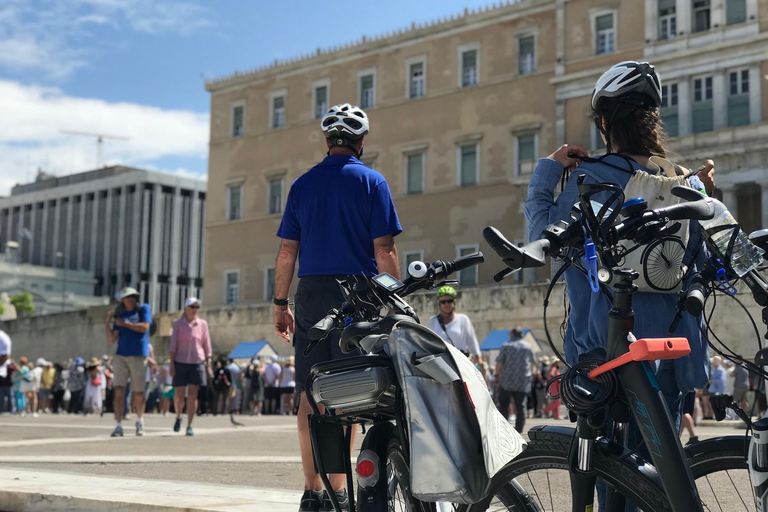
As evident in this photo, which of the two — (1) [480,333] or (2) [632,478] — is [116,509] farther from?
(1) [480,333]

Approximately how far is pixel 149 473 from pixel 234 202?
157 ft

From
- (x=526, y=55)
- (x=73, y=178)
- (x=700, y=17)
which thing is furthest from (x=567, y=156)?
(x=73, y=178)

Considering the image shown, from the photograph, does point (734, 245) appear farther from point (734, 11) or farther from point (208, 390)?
point (734, 11)

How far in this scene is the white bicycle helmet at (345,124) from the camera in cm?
507

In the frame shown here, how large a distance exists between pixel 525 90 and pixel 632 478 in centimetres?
4220

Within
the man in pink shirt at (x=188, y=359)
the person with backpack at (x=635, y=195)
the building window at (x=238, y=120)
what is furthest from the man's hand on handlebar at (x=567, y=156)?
the building window at (x=238, y=120)

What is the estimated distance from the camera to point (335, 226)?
502cm

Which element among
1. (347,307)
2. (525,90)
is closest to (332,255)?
(347,307)

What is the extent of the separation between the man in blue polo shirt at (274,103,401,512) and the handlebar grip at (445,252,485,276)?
141 cm

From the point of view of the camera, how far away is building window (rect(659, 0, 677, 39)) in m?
40.0

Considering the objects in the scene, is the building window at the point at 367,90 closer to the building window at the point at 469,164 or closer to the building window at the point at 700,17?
the building window at the point at 469,164

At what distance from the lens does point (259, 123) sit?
5375cm

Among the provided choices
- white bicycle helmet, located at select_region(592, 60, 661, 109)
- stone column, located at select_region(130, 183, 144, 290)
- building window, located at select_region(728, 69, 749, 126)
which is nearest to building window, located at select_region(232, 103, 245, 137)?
building window, located at select_region(728, 69, 749, 126)

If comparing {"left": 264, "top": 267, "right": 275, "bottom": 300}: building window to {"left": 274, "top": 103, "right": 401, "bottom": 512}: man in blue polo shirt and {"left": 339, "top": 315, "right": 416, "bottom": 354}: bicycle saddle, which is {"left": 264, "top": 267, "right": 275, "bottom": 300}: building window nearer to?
{"left": 274, "top": 103, "right": 401, "bottom": 512}: man in blue polo shirt
